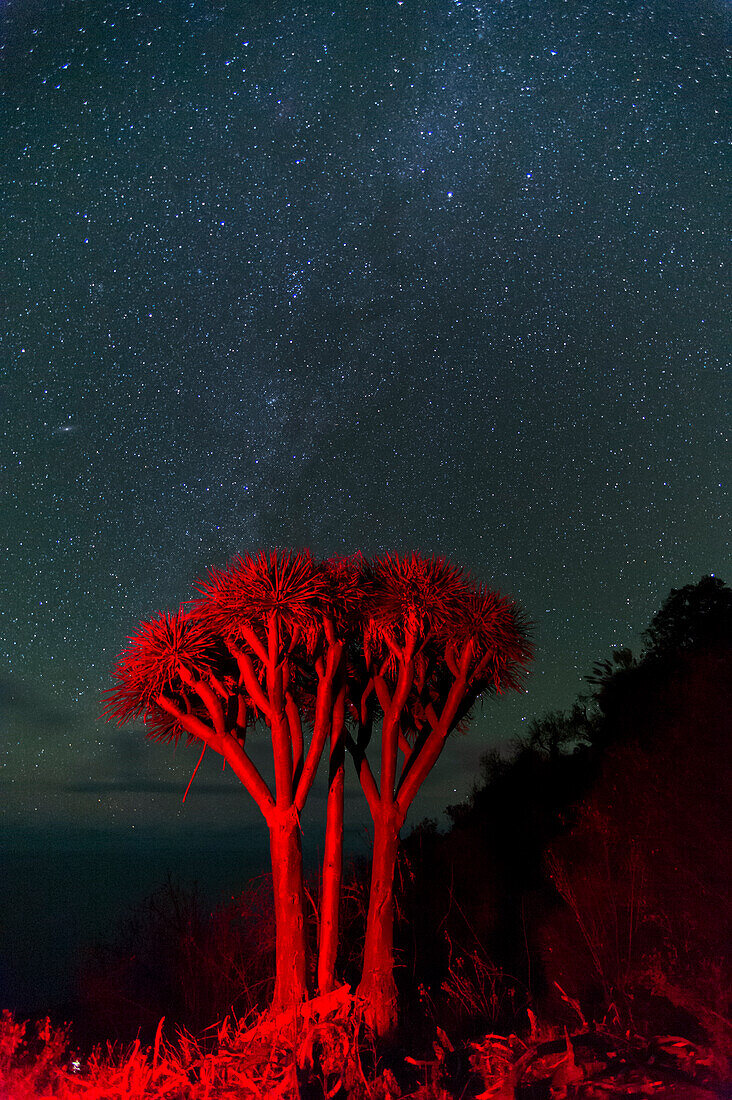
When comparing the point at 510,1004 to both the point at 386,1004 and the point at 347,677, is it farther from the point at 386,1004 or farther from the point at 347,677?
the point at 347,677

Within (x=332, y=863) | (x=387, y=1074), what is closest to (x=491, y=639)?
(x=332, y=863)

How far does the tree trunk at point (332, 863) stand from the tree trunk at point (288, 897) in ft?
2.76

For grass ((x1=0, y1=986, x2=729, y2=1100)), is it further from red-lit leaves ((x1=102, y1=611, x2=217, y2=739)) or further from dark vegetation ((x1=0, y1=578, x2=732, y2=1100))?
red-lit leaves ((x1=102, y1=611, x2=217, y2=739))

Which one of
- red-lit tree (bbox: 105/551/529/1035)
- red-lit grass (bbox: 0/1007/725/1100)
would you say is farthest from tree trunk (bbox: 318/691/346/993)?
red-lit grass (bbox: 0/1007/725/1100)

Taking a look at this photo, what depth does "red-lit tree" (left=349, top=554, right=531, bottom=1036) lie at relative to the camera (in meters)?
9.52

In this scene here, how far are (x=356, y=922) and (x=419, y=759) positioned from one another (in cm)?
519

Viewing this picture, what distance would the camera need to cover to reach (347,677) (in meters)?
10.4

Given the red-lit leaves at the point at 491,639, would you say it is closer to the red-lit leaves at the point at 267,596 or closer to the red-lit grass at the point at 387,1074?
the red-lit leaves at the point at 267,596

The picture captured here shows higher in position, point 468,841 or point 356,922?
point 468,841

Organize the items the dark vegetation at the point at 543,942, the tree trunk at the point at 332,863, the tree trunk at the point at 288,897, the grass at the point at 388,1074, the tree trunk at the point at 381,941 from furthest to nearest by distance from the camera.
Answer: the tree trunk at the point at 332,863, the tree trunk at the point at 381,941, the tree trunk at the point at 288,897, the dark vegetation at the point at 543,942, the grass at the point at 388,1074

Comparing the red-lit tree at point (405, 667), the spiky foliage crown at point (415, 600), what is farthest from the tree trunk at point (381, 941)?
the spiky foliage crown at point (415, 600)

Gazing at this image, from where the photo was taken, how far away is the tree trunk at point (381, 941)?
8.94 meters

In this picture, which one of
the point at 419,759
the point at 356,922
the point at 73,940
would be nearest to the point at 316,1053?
the point at 419,759

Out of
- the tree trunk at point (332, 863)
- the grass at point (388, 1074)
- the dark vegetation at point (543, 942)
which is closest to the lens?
the grass at point (388, 1074)
